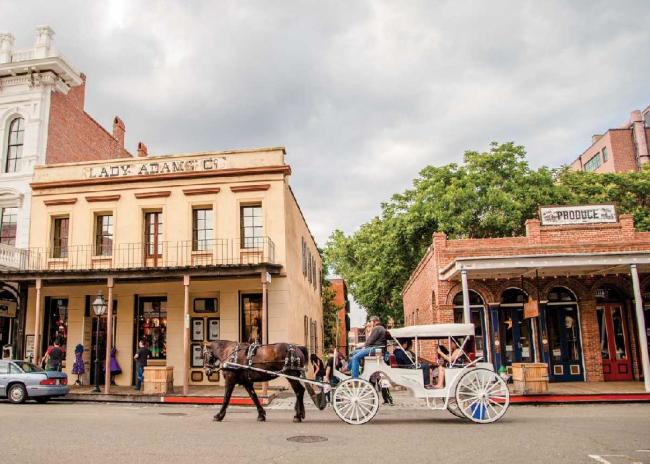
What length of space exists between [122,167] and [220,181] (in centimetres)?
401

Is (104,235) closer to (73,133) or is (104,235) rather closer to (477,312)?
(73,133)

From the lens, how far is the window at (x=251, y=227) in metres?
19.6

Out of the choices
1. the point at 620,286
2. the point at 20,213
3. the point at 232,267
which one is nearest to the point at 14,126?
the point at 20,213

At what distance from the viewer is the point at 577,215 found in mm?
20109

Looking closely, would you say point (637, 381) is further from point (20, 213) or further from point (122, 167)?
point (20, 213)

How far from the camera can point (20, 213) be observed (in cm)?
2120

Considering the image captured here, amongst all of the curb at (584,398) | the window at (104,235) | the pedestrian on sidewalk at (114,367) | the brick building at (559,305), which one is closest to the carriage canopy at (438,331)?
the curb at (584,398)

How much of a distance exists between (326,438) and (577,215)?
15079mm

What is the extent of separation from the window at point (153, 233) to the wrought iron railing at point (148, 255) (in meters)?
0.04

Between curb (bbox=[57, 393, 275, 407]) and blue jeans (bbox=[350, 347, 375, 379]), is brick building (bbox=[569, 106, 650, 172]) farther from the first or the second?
blue jeans (bbox=[350, 347, 375, 379])

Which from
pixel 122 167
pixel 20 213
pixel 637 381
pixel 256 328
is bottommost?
pixel 637 381

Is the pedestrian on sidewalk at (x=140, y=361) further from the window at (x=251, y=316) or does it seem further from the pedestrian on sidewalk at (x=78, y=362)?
the window at (x=251, y=316)

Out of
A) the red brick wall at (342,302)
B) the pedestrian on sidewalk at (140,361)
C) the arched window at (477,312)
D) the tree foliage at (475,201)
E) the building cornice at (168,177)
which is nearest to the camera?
the pedestrian on sidewalk at (140,361)

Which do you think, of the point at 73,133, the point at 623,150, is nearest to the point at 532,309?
the point at 73,133
